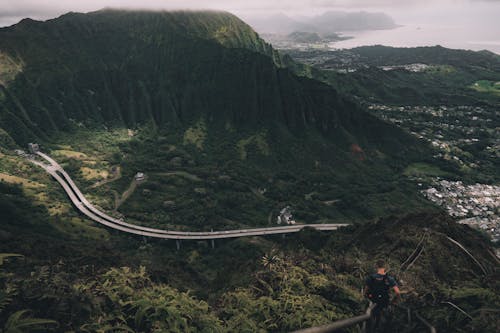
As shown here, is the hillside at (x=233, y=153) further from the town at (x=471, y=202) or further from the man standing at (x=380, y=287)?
the man standing at (x=380, y=287)

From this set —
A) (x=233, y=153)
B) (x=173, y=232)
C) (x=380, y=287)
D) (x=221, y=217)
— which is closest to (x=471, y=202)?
(x=221, y=217)

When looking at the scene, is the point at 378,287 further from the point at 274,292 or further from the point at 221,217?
the point at 221,217

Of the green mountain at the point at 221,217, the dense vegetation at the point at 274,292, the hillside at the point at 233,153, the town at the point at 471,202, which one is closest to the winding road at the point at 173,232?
the green mountain at the point at 221,217

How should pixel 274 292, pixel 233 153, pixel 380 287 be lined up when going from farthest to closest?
1. pixel 233 153
2. pixel 274 292
3. pixel 380 287

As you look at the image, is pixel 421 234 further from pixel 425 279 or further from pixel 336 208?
pixel 336 208

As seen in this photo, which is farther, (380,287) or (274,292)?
(274,292)

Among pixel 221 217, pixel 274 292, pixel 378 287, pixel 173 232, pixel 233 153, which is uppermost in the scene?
pixel 378 287

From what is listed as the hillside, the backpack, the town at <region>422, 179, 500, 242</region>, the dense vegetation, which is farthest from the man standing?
the town at <region>422, 179, 500, 242</region>

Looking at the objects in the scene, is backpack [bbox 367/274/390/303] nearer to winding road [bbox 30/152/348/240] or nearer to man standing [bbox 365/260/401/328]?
man standing [bbox 365/260/401/328]

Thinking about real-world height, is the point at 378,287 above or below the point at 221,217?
above
